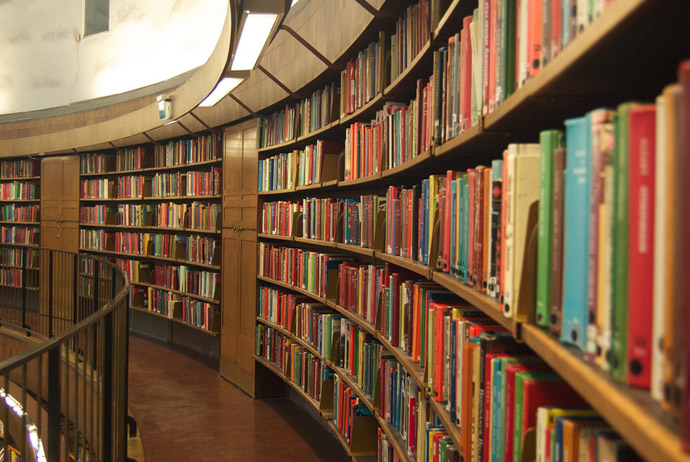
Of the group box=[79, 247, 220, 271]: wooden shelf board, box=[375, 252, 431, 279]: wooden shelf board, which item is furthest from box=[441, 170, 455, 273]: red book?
box=[79, 247, 220, 271]: wooden shelf board

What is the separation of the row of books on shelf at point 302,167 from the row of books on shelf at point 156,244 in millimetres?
1470

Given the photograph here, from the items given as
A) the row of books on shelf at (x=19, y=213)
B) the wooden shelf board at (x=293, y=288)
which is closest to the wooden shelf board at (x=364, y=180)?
the wooden shelf board at (x=293, y=288)

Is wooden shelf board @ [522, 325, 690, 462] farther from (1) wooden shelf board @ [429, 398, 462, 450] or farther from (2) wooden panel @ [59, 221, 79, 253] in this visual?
(2) wooden panel @ [59, 221, 79, 253]

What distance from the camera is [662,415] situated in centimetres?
66

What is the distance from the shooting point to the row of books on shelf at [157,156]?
677 cm

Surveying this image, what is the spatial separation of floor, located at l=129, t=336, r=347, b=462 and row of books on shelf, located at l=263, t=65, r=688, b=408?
332 centimetres

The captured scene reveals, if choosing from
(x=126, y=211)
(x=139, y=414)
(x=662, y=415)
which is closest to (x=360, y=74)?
(x=662, y=415)

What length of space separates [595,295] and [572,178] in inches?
7.5

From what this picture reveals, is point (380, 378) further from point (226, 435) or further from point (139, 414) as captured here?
point (139, 414)

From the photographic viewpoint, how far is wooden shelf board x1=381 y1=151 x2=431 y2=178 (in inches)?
83.1

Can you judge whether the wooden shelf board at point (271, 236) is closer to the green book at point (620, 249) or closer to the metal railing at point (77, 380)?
the metal railing at point (77, 380)

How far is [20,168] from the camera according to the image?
975 cm

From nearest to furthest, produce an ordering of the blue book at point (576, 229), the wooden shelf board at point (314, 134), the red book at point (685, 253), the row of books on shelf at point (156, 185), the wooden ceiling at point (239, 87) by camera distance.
A: the red book at point (685, 253), the blue book at point (576, 229), the wooden ceiling at point (239, 87), the wooden shelf board at point (314, 134), the row of books on shelf at point (156, 185)

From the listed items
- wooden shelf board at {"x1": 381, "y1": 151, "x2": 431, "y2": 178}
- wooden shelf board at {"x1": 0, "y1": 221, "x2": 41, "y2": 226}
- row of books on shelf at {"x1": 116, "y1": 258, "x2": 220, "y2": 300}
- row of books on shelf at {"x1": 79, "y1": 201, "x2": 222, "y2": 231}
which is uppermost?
wooden shelf board at {"x1": 381, "y1": 151, "x2": 431, "y2": 178}
